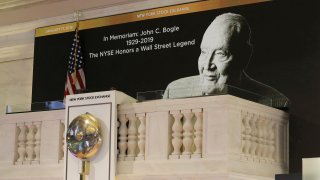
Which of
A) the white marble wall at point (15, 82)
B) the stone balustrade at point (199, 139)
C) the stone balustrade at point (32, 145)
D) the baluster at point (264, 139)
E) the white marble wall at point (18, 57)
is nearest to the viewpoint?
the stone balustrade at point (199, 139)

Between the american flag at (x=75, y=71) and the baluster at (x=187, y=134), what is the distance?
3.55m

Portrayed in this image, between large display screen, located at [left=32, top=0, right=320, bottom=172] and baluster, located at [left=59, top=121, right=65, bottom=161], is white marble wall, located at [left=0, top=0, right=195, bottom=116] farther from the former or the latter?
baluster, located at [left=59, top=121, right=65, bottom=161]

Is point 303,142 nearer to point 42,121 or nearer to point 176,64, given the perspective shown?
point 176,64

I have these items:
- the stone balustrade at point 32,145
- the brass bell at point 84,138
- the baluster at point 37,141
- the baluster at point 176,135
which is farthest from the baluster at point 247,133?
the baluster at point 37,141

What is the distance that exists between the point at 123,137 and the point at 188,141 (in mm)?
896

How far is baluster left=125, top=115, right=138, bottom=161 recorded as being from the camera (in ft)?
29.4

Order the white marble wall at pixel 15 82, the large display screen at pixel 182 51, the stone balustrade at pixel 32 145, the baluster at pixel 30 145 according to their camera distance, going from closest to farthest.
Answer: the stone balustrade at pixel 32 145
the large display screen at pixel 182 51
the baluster at pixel 30 145
the white marble wall at pixel 15 82

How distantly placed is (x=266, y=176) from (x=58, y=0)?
544cm

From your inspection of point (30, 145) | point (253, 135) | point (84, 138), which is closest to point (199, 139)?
point (253, 135)

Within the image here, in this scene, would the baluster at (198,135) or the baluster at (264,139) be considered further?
the baluster at (264,139)

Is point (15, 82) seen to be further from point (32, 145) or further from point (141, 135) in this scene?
point (141, 135)

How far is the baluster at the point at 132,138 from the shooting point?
8.97 m

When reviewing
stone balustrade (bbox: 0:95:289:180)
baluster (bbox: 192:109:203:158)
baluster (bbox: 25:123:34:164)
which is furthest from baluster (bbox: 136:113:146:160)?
baluster (bbox: 25:123:34:164)

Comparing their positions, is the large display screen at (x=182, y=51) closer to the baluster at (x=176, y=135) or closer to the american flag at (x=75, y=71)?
the american flag at (x=75, y=71)
